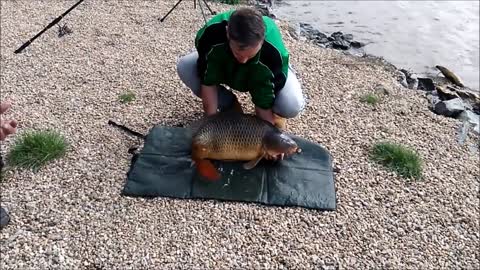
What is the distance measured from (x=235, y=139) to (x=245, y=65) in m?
0.48

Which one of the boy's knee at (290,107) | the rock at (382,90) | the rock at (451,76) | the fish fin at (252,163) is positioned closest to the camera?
the fish fin at (252,163)

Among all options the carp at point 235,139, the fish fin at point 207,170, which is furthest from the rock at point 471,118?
the fish fin at point 207,170

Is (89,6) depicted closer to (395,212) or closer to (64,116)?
(64,116)

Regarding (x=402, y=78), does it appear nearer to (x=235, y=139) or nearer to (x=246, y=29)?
(x=235, y=139)

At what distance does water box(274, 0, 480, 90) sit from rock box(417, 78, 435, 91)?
64 centimetres

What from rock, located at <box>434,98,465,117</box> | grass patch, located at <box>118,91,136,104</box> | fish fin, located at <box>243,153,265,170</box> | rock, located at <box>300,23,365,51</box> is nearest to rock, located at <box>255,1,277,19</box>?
rock, located at <box>300,23,365,51</box>

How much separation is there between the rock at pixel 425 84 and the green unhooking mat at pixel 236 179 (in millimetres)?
2204

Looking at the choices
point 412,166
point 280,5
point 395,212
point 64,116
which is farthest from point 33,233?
point 280,5

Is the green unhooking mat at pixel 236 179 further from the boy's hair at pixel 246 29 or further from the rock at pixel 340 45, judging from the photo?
the rock at pixel 340 45

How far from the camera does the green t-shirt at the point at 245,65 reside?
11.4 feet

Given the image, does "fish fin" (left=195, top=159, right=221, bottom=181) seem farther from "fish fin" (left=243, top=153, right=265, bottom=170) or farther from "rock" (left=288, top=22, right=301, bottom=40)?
"rock" (left=288, top=22, right=301, bottom=40)

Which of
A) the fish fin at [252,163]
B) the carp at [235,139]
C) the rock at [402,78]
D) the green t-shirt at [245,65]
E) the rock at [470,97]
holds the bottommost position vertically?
the rock at [470,97]

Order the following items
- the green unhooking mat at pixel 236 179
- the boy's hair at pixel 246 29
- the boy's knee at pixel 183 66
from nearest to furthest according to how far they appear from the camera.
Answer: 1. the boy's hair at pixel 246 29
2. the green unhooking mat at pixel 236 179
3. the boy's knee at pixel 183 66

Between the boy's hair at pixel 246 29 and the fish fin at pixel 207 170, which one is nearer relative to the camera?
the boy's hair at pixel 246 29
